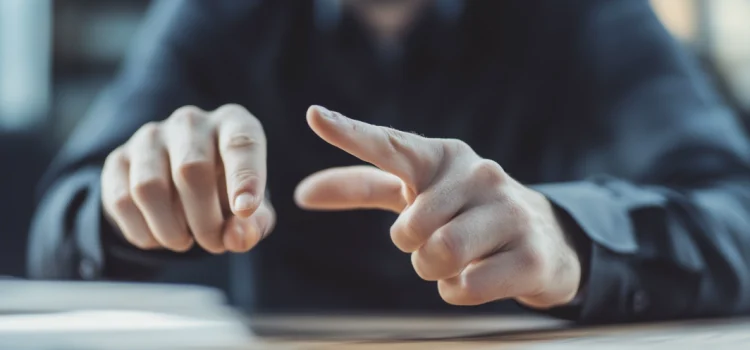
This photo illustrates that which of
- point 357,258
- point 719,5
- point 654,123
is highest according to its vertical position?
point 719,5

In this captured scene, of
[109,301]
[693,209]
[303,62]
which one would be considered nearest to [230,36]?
[303,62]

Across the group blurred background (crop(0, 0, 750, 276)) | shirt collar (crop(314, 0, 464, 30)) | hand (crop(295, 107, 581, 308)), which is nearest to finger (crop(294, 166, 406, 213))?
hand (crop(295, 107, 581, 308))

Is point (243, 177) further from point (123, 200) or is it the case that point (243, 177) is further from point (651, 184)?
point (651, 184)

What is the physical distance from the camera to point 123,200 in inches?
12.5

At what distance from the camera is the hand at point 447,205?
0.23 metres

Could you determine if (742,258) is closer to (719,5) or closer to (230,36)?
(230,36)

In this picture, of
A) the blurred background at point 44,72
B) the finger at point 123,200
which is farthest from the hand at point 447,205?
the blurred background at point 44,72

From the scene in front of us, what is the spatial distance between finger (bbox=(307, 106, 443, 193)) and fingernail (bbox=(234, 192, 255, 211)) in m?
0.04

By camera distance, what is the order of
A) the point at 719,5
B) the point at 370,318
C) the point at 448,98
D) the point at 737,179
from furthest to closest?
the point at 719,5 → the point at 448,98 → the point at 737,179 → the point at 370,318

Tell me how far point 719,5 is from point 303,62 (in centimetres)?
107

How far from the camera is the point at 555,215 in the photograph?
306mm

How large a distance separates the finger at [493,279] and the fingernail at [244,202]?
7 centimetres

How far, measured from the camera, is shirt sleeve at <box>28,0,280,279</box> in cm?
44

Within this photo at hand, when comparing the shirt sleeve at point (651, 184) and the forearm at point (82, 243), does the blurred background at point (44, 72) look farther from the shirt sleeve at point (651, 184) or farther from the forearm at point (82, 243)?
the shirt sleeve at point (651, 184)
